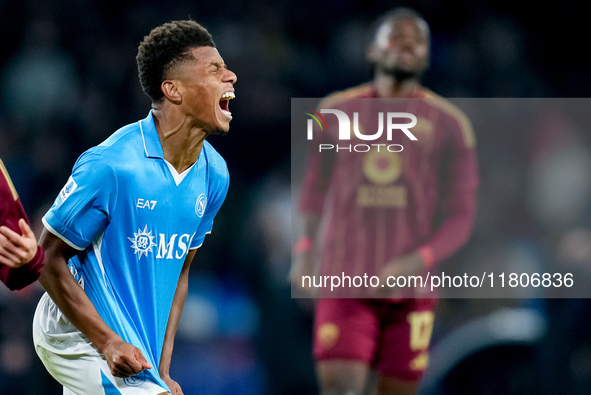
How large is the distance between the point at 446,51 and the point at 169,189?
4282 millimetres

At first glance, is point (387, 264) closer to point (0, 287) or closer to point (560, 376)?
point (560, 376)

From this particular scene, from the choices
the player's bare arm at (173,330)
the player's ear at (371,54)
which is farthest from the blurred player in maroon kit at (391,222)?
the player's bare arm at (173,330)

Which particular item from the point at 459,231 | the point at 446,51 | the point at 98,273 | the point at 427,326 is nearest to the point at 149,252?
the point at 98,273

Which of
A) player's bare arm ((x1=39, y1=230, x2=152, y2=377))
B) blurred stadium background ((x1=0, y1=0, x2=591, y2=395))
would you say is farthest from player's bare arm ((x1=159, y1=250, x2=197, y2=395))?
blurred stadium background ((x1=0, y1=0, x2=591, y2=395))

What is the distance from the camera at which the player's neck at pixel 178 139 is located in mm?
2998

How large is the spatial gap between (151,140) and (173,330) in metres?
0.78

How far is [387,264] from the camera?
17.1ft

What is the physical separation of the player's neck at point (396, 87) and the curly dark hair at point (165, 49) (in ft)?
8.15

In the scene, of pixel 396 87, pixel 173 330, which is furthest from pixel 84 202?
pixel 396 87

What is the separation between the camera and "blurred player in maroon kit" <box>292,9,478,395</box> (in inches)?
187

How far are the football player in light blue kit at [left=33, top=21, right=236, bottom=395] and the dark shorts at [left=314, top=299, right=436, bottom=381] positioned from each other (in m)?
1.71

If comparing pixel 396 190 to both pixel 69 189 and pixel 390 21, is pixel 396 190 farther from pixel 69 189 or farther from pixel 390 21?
pixel 69 189

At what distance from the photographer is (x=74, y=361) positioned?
9.47 ft

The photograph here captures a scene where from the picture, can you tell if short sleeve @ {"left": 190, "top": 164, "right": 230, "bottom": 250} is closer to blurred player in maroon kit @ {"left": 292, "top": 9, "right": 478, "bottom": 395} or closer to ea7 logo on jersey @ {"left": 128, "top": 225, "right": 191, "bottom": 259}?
ea7 logo on jersey @ {"left": 128, "top": 225, "right": 191, "bottom": 259}
